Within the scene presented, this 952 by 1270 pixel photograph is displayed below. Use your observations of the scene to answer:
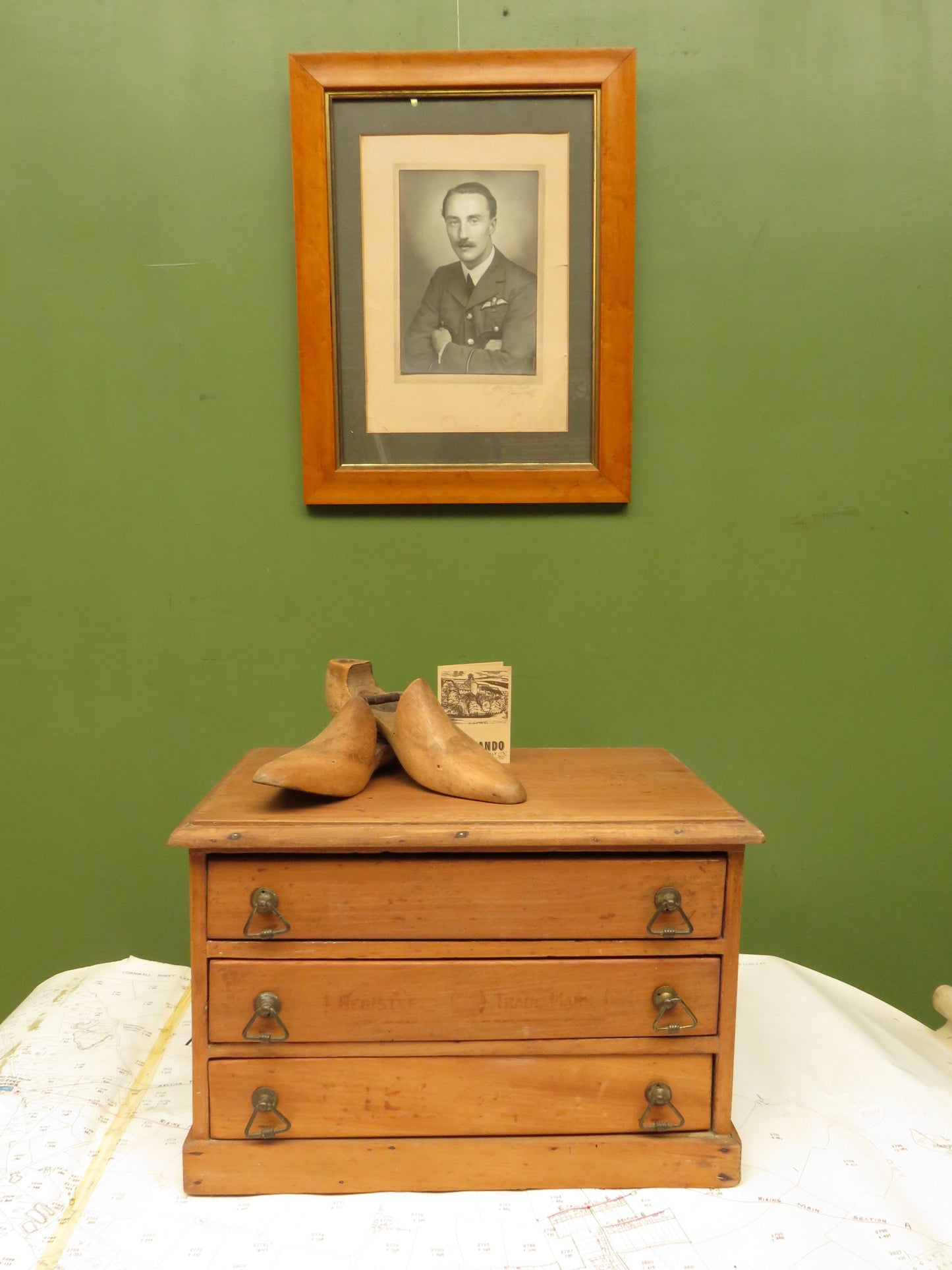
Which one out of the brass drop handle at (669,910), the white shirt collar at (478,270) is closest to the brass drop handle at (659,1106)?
the brass drop handle at (669,910)

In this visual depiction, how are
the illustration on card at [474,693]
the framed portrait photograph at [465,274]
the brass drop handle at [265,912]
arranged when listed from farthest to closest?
the framed portrait photograph at [465,274] < the illustration on card at [474,693] < the brass drop handle at [265,912]

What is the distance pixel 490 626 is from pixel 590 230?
0.72m

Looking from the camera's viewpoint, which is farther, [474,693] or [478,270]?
[478,270]

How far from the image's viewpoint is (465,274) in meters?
1.54

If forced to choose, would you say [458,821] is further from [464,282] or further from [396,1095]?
[464,282]

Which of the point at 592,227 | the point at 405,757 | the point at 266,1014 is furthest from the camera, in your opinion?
the point at 592,227

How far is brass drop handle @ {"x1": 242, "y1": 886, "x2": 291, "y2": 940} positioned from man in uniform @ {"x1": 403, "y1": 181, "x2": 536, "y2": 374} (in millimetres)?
922

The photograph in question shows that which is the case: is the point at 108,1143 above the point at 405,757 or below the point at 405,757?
below

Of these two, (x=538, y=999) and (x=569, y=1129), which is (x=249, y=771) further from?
(x=569, y=1129)

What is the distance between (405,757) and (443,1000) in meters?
0.33

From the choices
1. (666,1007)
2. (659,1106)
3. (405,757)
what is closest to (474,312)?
(405,757)

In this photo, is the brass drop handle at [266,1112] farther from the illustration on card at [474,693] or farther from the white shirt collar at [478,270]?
the white shirt collar at [478,270]

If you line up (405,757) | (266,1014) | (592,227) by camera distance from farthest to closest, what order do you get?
(592,227), (405,757), (266,1014)

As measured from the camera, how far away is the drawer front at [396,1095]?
3.78ft
